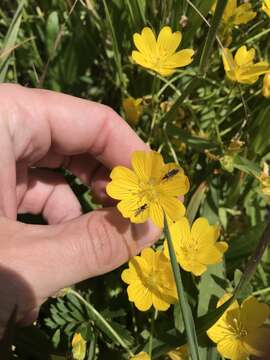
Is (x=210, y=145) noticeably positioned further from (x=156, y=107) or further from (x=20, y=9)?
(x=20, y=9)

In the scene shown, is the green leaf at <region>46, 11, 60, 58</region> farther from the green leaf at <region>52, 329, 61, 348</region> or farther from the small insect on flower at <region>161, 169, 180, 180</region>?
the green leaf at <region>52, 329, 61, 348</region>

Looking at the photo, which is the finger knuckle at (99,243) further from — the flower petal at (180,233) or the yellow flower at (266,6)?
the yellow flower at (266,6)

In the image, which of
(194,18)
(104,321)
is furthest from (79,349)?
(194,18)

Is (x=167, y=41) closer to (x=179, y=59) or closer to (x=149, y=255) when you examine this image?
(x=179, y=59)

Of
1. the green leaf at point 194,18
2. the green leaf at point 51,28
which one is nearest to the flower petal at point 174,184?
the green leaf at point 194,18

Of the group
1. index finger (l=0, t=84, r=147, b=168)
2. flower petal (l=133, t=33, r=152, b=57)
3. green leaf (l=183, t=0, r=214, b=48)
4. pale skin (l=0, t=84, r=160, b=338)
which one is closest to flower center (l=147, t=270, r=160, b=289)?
pale skin (l=0, t=84, r=160, b=338)
